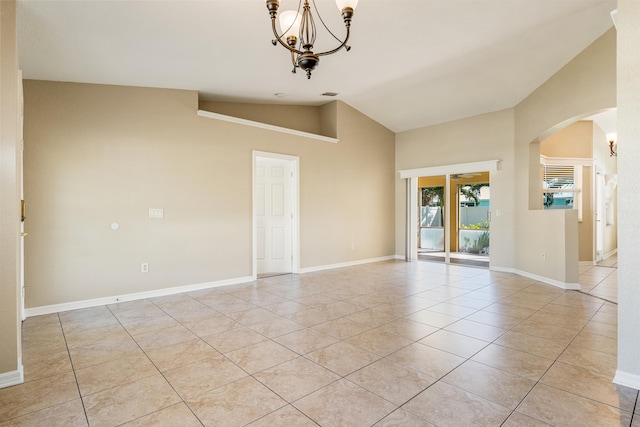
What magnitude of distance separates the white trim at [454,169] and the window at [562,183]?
1810 mm

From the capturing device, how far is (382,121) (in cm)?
748

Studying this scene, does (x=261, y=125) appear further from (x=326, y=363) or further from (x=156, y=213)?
(x=326, y=363)

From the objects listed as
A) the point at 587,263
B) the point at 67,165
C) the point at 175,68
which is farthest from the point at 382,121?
the point at 67,165

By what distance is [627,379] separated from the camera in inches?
86.3

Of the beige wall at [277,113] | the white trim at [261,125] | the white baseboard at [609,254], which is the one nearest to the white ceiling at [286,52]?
the beige wall at [277,113]

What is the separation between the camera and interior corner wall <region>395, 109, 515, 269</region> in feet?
20.2

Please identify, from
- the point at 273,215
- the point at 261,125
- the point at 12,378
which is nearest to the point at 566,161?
the point at 273,215

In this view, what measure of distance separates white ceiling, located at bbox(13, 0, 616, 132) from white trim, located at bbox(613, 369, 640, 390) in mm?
3524

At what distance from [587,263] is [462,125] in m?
4.10

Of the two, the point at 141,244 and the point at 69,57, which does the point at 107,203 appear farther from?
the point at 69,57

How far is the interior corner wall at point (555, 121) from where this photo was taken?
4.12m

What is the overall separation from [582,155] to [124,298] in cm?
910

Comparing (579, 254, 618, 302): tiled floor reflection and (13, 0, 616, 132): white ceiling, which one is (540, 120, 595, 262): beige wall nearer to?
(579, 254, 618, 302): tiled floor reflection

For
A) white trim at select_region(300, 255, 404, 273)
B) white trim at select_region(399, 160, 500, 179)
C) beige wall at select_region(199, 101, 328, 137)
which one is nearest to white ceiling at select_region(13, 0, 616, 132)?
beige wall at select_region(199, 101, 328, 137)
